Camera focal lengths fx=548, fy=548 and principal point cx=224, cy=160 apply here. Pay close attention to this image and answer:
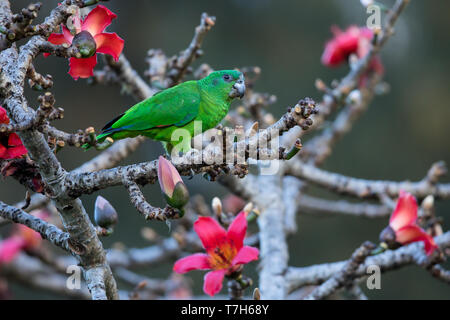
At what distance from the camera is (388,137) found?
5.65 metres

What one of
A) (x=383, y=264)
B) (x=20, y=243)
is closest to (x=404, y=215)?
(x=383, y=264)

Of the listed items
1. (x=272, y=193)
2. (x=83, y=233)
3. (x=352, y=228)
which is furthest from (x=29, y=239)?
(x=352, y=228)

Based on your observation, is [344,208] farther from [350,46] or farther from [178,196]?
[178,196]

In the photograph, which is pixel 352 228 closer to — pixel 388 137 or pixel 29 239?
pixel 388 137

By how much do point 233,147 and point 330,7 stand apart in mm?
4991

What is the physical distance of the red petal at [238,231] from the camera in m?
1.53

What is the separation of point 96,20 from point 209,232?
663mm

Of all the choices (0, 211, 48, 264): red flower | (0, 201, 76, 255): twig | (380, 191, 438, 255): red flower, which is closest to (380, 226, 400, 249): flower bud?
(380, 191, 438, 255): red flower

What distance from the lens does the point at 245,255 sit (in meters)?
1.48

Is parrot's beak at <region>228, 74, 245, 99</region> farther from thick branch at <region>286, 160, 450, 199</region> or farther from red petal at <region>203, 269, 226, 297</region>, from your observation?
red petal at <region>203, 269, 226, 297</region>

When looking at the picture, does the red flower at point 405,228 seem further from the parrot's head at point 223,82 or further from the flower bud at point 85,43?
the flower bud at point 85,43

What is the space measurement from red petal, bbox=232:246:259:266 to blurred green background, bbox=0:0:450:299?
3.55m

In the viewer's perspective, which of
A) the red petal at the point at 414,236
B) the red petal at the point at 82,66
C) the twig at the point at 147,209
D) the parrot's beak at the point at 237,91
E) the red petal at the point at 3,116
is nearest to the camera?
the twig at the point at 147,209

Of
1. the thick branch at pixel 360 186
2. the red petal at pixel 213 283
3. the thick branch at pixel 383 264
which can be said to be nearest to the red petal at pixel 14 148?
the red petal at pixel 213 283
